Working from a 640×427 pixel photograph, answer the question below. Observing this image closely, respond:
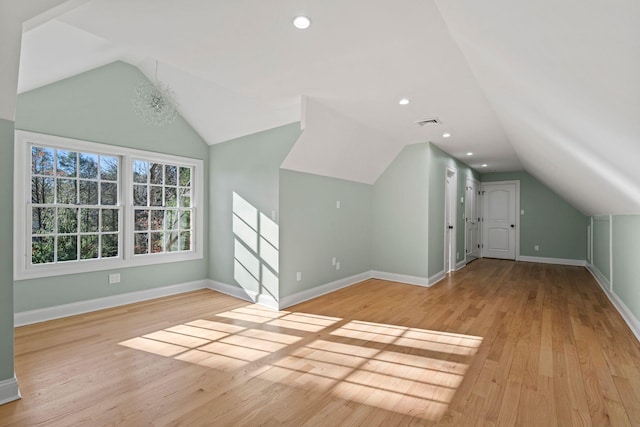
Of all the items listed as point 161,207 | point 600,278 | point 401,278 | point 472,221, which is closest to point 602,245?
point 600,278

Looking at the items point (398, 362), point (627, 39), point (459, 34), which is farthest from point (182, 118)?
point (627, 39)

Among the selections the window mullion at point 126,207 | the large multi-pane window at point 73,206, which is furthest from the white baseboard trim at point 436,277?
the large multi-pane window at point 73,206

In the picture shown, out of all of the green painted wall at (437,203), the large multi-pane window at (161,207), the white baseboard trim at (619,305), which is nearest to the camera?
the white baseboard trim at (619,305)

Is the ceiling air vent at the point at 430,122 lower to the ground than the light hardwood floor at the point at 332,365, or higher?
higher

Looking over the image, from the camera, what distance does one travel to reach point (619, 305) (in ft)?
12.4

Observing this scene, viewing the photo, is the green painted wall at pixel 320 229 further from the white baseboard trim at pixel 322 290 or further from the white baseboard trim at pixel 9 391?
the white baseboard trim at pixel 9 391

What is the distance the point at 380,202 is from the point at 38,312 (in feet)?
16.5

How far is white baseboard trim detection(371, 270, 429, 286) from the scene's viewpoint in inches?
201

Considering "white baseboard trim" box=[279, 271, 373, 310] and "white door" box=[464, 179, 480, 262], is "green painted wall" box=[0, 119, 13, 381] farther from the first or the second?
"white door" box=[464, 179, 480, 262]

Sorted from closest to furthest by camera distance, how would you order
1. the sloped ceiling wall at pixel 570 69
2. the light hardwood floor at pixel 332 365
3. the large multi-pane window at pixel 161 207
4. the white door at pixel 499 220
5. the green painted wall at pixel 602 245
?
the sloped ceiling wall at pixel 570 69
the light hardwood floor at pixel 332 365
the large multi-pane window at pixel 161 207
the green painted wall at pixel 602 245
the white door at pixel 499 220

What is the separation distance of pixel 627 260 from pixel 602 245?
1997mm

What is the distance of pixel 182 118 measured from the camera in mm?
4625

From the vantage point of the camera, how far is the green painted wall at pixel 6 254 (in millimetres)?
1929

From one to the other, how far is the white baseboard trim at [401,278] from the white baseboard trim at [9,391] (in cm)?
478
